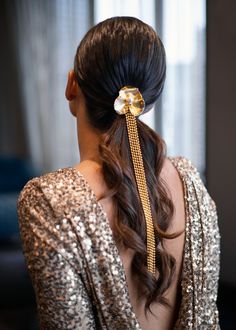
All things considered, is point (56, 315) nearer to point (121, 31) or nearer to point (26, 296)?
point (121, 31)

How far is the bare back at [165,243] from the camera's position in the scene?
0.89 metres

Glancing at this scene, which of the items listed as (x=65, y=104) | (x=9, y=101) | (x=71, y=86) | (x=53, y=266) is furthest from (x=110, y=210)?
(x=9, y=101)

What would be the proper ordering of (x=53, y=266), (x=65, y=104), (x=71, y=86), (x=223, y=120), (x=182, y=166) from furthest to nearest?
(x=65, y=104), (x=223, y=120), (x=182, y=166), (x=71, y=86), (x=53, y=266)

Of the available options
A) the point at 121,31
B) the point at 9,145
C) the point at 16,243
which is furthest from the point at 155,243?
the point at 9,145

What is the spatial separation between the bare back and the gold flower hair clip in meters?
0.13

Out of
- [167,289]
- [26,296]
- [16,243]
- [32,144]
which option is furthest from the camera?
[32,144]

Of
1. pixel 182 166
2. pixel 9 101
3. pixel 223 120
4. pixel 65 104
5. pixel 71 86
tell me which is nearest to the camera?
pixel 71 86

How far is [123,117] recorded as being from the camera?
91cm

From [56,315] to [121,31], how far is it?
1.83ft

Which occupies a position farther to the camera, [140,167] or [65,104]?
[65,104]

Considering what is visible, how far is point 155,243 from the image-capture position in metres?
0.91

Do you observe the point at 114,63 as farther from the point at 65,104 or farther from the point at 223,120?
the point at 65,104

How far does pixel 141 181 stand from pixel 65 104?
9.73 feet

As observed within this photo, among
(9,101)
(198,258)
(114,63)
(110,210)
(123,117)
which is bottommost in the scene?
(9,101)
